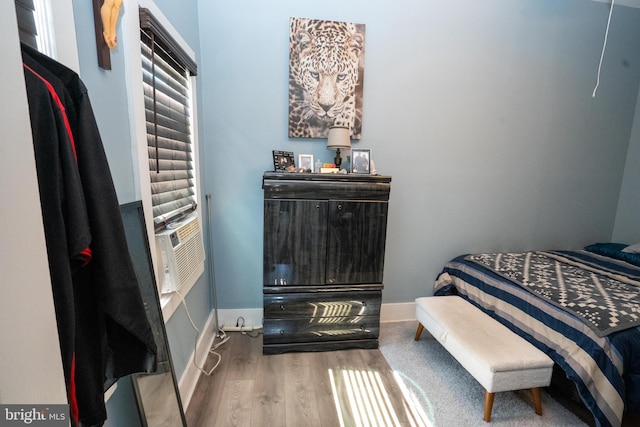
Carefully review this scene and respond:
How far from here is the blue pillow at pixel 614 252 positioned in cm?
232

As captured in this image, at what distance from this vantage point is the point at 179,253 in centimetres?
151

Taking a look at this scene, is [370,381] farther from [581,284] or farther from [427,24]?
[427,24]

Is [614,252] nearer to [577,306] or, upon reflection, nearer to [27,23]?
[577,306]

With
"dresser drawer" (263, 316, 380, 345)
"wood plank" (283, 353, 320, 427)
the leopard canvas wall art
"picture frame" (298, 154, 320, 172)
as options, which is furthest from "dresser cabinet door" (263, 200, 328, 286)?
the leopard canvas wall art

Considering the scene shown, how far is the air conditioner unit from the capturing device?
1.42 m

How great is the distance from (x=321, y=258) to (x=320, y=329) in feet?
1.80

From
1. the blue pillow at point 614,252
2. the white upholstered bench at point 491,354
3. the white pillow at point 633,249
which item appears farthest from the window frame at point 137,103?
the white pillow at point 633,249

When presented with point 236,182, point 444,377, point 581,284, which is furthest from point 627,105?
point 236,182

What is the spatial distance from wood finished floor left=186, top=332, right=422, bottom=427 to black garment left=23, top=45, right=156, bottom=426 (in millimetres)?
1014

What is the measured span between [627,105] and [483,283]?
244 cm

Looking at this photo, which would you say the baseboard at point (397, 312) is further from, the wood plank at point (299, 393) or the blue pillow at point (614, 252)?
the blue pillow at point (614, 252)

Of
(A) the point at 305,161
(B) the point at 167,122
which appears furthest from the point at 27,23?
(A) the point at 305,161

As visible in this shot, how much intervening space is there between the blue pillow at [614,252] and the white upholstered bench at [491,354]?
1481 millimetres

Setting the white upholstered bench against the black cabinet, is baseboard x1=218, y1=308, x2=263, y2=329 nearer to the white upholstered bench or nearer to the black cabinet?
the black cabinet
